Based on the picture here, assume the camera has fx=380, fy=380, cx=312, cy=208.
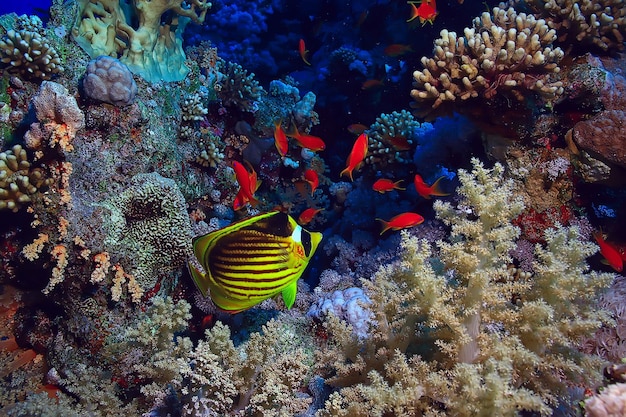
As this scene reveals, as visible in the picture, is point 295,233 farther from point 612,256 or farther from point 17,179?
point 612,256

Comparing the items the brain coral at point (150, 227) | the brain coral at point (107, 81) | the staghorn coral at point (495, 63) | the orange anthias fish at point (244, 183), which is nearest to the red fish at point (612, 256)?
the staghorn coral at point (495, 63)

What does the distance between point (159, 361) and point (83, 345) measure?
1014mm

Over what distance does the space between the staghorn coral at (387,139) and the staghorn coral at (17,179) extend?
13.7ft

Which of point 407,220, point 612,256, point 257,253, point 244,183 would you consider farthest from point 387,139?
point 257,253

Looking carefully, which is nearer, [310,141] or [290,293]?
[290,293]

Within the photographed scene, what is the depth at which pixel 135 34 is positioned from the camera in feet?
15.4

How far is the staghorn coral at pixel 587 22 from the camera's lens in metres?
4.05

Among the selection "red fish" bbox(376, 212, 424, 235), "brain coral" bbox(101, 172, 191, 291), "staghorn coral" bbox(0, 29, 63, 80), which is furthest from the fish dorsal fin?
Answer: "staghorn coral" bbox(0, 29, 63, 80)

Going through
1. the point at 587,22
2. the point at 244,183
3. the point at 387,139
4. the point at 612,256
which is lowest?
the point at 612,256

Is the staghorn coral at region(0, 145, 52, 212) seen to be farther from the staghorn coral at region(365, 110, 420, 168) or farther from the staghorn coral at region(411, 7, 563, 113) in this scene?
the staghorn coral at region(365, 110, 420, 168)

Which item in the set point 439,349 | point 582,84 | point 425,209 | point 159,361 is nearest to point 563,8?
point 582,84

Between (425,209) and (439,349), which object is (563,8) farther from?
(439,349)

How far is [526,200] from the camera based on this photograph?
379 centimetres

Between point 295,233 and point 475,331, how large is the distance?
117 cm
